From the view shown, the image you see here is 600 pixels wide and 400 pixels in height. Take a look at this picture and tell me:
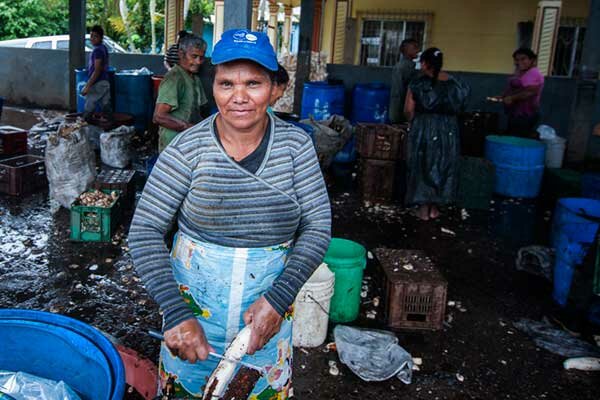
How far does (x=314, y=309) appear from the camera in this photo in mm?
3871

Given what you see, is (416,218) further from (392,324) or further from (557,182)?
(392,324)

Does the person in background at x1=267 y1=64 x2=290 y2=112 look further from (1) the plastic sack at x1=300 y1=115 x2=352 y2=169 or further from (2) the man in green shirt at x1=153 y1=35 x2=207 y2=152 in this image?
(1) the plastic sack at x1=300 y1=115 x2=352 y2=169

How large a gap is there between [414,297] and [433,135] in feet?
9.68

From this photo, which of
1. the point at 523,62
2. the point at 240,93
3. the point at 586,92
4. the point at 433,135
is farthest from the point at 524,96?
the point at 240,93

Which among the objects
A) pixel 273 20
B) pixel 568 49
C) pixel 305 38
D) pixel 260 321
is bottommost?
pixel 260 321

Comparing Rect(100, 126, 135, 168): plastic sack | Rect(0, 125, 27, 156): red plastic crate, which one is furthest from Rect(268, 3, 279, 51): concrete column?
Rect(0, 125, 27, 156): red plastic crate

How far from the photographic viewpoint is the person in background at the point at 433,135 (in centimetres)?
639

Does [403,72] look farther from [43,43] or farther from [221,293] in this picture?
[43,43]

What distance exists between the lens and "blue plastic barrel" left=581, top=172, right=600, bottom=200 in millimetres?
6555

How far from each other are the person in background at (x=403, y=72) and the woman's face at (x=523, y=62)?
150cm

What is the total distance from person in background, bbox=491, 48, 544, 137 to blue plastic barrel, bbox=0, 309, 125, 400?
7.97 meters

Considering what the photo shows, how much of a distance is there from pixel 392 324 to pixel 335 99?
6.00 meters

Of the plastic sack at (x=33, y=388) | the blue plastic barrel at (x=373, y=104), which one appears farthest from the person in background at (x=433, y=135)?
the plastic sack at (x=33, y=388)

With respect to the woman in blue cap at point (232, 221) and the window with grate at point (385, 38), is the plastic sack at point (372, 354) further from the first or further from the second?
the window with grate at point (385, 38)
